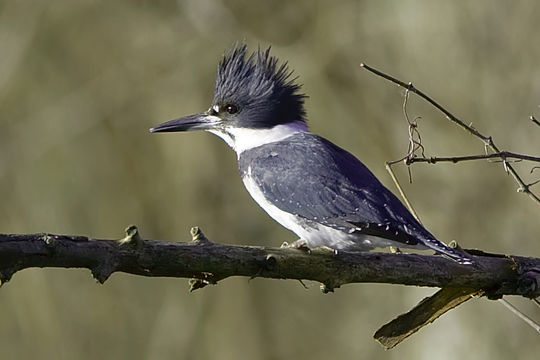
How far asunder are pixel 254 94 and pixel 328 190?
2.53 feet

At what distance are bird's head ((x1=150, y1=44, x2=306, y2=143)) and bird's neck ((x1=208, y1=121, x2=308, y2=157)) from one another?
2 cm

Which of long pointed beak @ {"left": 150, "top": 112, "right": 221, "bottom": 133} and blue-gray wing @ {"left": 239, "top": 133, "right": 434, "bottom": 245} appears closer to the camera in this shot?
blue-gray wing @ {"left": 239, "top": 133, "right": 434, "bottom": 245}

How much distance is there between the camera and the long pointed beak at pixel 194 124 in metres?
3.86

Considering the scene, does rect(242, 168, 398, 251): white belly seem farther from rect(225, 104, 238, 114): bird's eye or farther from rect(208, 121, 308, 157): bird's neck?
rect(225, 104, 238, 114): bird's eye

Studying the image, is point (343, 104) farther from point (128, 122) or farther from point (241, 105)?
point (241, 105)

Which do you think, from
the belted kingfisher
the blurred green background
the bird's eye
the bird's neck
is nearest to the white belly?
the belted kingfisher

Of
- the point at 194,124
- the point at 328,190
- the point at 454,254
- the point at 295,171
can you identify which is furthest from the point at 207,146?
the point at 454,254

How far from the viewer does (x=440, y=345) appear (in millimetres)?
5965

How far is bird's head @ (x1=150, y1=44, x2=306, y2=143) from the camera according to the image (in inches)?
146

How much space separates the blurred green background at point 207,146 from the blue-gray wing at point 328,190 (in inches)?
91.1

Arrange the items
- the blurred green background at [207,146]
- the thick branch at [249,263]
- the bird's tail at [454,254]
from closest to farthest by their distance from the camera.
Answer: the thick branch at [249,263] → the bird's tail at [454,254] → the blurred green background at [207,146]

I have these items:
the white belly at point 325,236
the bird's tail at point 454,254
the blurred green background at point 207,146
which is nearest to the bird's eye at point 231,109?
the white belly at point 325,236

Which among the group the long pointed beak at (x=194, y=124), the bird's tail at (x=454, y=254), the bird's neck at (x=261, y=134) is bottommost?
the bird's tail at (x=454, y=254)

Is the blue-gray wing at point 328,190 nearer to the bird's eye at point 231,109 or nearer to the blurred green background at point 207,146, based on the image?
the bird's eye at point 231,109
